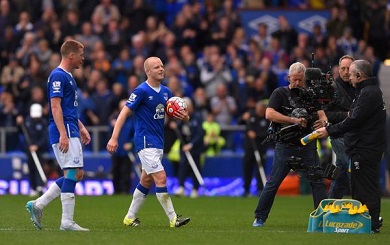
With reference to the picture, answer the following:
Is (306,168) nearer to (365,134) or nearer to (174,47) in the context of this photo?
(365,134)

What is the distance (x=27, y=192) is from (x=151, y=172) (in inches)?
517

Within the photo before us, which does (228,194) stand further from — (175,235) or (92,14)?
(175,235)

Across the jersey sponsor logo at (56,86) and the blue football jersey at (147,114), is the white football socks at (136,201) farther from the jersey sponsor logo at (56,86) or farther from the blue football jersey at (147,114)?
the jersey sponsor logo at (56,86)

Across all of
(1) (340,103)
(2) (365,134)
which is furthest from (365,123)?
(1) (340,103)

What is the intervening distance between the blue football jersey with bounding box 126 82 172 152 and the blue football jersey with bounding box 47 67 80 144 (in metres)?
1.04

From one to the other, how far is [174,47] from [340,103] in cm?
1410

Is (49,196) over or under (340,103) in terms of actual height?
under

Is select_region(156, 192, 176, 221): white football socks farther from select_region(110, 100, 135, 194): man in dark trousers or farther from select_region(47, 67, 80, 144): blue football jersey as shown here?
select_region(110, 100, 135, 194): man in dark trousers

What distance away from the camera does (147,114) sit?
15.8 metres

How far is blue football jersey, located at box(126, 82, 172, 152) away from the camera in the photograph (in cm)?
1573

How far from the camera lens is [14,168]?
2817 centimetres

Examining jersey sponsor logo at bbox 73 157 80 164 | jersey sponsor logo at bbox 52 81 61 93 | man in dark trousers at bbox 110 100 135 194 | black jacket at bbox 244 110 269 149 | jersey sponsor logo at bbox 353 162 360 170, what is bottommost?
man in dark trousers at bbox 110 100 135 194

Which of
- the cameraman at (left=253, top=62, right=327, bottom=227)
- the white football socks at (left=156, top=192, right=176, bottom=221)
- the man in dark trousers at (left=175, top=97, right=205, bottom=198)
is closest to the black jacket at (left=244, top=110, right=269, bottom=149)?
the man in dark trousers at (left=175, top=97, right=205, bottom=198)

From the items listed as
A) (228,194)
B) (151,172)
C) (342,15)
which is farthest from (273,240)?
(342,15)
